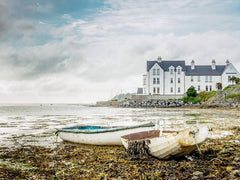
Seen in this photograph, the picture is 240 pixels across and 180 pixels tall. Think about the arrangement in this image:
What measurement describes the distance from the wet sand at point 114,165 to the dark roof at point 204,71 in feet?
183

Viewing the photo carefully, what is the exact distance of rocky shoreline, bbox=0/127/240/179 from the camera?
6.14 m

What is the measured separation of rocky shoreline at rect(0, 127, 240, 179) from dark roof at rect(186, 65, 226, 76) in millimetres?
55612

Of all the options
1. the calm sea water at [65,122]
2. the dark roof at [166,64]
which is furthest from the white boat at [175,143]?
the dark roof at [166,64]

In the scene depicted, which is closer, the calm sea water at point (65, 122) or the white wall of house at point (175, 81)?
the calm sea water at point (65, 122)

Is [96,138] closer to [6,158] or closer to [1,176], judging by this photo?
[6,158]

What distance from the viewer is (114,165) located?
7109 mm

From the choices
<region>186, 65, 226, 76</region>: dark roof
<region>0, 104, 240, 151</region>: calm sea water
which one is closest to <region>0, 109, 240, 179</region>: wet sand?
<region>0, 104, 240, 151</region>: calm sea water

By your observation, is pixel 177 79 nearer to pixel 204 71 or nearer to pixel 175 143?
pixel 204 71

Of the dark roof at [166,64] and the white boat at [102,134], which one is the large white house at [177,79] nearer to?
the dark roof at [166,64]

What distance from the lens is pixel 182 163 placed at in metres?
6.94

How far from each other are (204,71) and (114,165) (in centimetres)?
6089

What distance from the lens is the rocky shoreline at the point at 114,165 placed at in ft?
20.2

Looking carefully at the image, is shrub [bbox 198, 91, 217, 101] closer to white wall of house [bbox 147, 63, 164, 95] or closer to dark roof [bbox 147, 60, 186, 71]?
dark roof [bbox 147, 60, 186, 71]

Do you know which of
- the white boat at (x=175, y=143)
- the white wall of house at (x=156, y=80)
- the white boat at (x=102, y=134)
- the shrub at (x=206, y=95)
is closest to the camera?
the white boat at (x=175, y=143)
